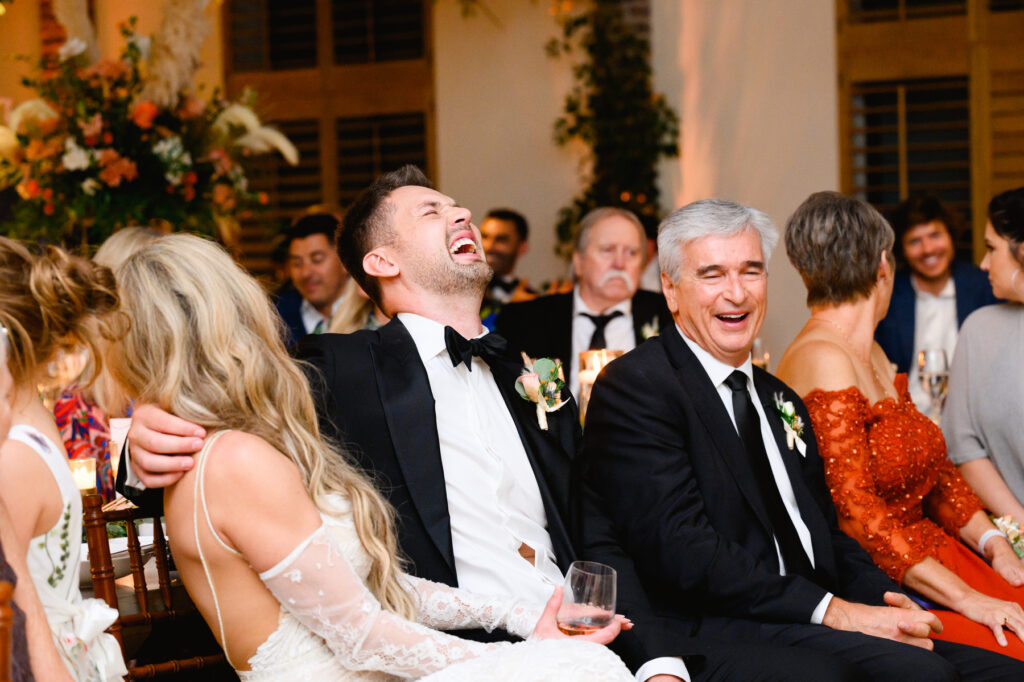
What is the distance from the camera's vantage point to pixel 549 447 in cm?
271

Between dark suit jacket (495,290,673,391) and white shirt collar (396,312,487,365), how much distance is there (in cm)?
201

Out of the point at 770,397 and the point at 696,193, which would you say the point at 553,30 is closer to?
the point at 696,193

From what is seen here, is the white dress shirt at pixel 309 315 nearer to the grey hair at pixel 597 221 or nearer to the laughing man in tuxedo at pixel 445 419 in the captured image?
the grey hair at pixel 597 221

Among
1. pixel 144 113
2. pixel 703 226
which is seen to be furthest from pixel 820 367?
pixel 144 113

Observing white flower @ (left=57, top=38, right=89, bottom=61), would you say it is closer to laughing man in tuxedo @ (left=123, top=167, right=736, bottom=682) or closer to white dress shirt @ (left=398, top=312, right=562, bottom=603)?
laughing man in tuxedo @ (left=123, top=167, right=736, bottom=682)

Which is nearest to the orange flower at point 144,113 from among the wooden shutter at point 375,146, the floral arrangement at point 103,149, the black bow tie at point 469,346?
the floral arrangement at point 103,149

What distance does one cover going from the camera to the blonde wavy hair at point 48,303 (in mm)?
1734

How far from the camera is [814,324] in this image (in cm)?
315

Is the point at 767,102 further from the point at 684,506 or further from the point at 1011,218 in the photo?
the point at 684,506

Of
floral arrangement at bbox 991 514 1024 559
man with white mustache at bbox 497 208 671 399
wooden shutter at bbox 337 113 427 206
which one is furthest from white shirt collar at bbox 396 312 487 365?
wooden shutter at bbox 337 113 427 206

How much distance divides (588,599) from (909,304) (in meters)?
3.88

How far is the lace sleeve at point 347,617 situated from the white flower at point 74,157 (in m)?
3.00

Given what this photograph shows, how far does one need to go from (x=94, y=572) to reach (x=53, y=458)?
528 millimetres

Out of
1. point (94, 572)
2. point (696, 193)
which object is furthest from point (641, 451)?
point (696, 193)
